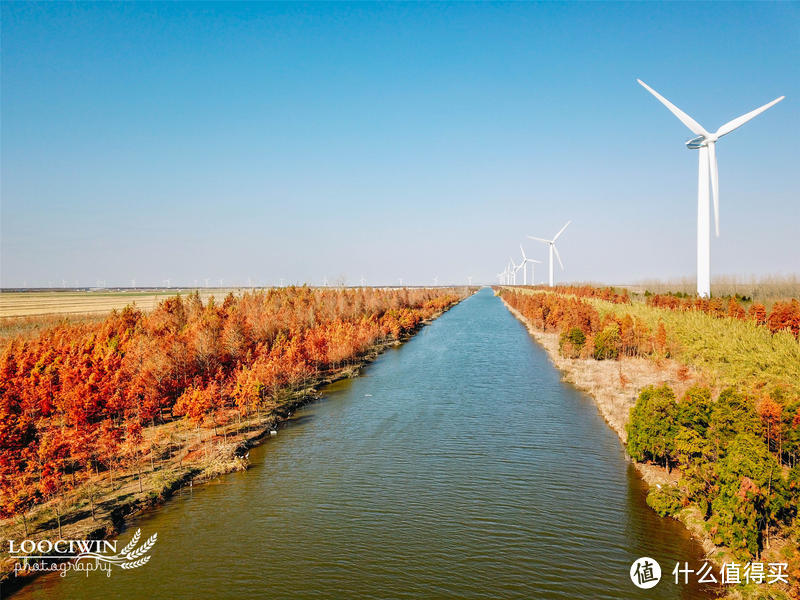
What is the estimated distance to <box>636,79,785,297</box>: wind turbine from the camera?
133 ft

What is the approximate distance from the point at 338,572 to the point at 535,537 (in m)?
6.64

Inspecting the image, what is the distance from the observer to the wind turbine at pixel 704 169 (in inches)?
1592

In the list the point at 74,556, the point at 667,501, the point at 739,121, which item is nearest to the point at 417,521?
the point at 667,501

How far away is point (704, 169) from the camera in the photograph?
4447 cm

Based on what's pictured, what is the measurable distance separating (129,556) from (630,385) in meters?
31.5

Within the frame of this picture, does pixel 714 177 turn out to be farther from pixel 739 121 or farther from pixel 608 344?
pixel 608 344

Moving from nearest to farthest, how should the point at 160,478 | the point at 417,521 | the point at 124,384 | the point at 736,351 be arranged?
1. the point at 417,521
2. the point at 160,478
3. the point at 736,351
4. the point at 124,384

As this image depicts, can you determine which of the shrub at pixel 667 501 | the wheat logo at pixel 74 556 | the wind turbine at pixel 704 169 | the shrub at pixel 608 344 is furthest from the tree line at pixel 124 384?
the wind turbine at pixel 704 169

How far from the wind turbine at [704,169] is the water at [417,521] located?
24293 mm

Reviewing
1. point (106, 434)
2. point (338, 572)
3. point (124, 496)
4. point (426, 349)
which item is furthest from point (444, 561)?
point (426, 349)

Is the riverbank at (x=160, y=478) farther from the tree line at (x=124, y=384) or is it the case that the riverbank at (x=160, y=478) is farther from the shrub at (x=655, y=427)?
the shrub at (x=655, y=427)

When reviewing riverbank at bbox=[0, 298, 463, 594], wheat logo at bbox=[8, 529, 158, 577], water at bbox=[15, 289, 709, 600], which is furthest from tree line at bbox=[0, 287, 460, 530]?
water at bbox=[15, 289, 709, 600]

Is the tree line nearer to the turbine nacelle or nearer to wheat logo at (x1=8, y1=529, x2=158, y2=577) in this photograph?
wheat logo at (x1=8, y1=529, x2=158, y2=577)

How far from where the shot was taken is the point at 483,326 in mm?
91875
